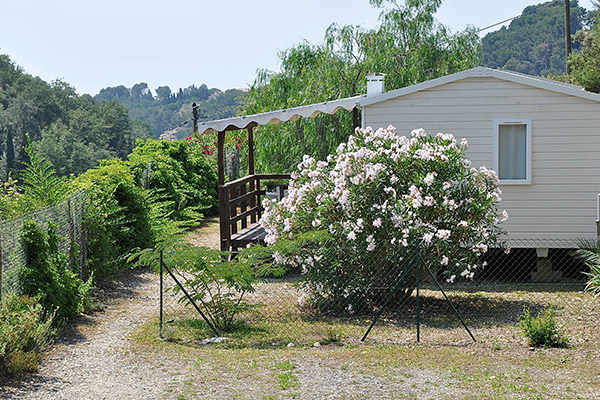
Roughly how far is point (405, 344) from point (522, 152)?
214 inches

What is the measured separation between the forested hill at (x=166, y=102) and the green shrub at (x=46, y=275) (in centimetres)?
8797

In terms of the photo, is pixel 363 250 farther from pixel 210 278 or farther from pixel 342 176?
pixel 210 278

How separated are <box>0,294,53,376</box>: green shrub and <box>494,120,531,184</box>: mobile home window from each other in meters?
7.61

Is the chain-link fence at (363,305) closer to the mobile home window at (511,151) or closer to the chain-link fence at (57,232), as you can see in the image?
the chain-link fence at (57,232)

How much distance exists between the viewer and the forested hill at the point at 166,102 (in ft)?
333

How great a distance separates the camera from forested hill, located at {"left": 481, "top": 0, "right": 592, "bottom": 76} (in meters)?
56.1

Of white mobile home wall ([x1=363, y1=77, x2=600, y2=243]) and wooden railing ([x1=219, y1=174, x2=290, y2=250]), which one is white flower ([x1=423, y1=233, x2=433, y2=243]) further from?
wooden railing ([x1=219, y1=174, x2=290, y2=250])

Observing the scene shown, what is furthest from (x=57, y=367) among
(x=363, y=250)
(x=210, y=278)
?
(x=363, y=250)

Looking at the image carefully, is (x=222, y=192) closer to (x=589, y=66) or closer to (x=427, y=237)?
(x=427, y=237)

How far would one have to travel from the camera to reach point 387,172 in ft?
33.2

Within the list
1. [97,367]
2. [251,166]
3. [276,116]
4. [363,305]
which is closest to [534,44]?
[251,166]

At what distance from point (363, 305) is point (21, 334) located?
177 inches

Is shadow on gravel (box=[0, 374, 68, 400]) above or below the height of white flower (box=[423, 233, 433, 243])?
below

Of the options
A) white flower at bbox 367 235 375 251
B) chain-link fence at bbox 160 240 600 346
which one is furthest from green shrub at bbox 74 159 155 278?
white flower at bbox 367 235 375 251
